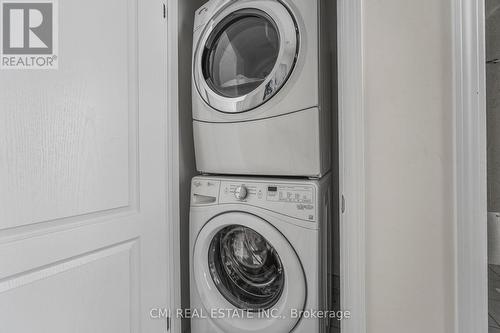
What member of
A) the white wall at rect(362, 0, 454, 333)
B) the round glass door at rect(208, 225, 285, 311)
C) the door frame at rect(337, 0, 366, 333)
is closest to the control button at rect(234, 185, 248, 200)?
the round glass door at rect(208, 225, 285, 311)

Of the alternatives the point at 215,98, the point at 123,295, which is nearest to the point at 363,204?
the point at 215,98

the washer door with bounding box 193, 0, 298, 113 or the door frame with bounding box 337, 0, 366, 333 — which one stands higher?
the washer door with bounding box 193, 0, 298, 113

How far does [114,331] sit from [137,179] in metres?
0.60

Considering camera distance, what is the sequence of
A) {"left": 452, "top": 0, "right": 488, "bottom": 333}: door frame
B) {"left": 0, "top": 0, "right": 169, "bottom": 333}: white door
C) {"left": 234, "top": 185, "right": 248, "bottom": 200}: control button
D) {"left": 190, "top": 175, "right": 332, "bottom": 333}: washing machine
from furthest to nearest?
{"left": 234, "top": 185, "right": 248, "bottom": 200}: control button < {"left": 190, "top": 175, "right": 332, "bottom": 333}: washing machine < {"left": 0, "top": 0, "right": 169, "bottom": 333}: white door < {"left": 452, "top": 0, "right": 488, "bottom": 333}: door frame

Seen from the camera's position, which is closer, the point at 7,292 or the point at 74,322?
the point at 7,292

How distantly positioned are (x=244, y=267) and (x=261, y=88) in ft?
2.78

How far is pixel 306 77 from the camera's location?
1073mm

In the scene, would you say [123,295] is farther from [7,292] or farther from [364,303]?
[364,303]

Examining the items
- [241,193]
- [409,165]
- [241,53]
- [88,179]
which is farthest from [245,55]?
[409,165]

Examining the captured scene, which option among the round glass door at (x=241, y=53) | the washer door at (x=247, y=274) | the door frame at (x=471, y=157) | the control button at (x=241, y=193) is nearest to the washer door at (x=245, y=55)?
the round glass door at (x=241, y=53)

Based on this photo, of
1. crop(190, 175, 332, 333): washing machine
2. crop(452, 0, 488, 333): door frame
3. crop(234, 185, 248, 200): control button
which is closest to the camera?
crop(452, 0, 488, 333): door frame

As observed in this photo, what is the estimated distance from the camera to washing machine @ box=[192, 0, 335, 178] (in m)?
1.08

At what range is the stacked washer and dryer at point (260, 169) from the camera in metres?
1.06

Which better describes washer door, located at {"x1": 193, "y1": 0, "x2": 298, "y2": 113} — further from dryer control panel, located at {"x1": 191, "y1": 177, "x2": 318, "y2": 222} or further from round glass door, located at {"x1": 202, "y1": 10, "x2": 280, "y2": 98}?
dryer control panel, located at {"x1": 191, "y1": 177, "x2": 318, "y2": 222}
